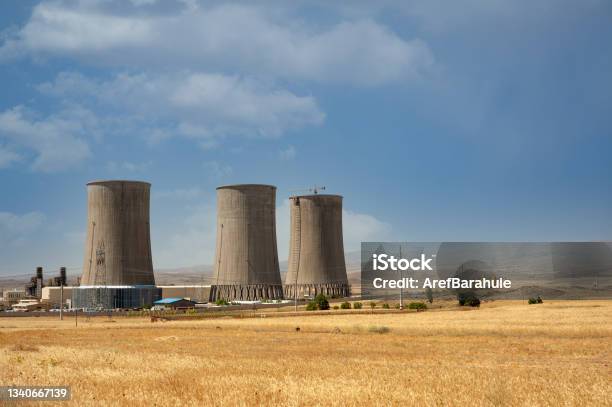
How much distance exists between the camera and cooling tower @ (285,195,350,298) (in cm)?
10819

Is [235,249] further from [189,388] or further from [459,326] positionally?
[189,388]

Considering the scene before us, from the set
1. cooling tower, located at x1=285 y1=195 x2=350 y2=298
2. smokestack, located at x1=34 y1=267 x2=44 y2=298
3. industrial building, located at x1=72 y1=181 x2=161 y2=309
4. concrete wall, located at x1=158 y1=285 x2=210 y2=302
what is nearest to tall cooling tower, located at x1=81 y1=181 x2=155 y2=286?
industrial building, located at x1=72 y1=181 x2=161 y2=309

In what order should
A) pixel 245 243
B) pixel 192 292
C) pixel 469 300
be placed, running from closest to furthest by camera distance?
pixel 469 300 → pixel 245 243 → pixel 192 292

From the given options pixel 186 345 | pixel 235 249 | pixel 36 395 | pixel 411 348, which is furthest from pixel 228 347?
pixel 235 249

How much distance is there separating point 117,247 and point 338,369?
7772 cm

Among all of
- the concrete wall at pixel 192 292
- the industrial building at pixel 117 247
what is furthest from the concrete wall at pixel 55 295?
the industrial building at pixel 117 247

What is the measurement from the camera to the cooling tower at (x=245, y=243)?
3903 inches

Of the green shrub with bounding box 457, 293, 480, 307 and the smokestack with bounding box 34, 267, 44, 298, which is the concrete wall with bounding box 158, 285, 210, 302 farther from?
the green shrub with bounding box 457, 293, 480, 307

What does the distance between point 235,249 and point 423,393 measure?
84.5 m

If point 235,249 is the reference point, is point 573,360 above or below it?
below

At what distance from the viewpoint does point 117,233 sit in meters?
93.5

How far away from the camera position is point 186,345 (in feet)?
105

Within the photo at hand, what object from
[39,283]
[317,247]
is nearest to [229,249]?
[317,247]

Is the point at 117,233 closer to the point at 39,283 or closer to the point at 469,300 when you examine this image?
the point at 469,300
